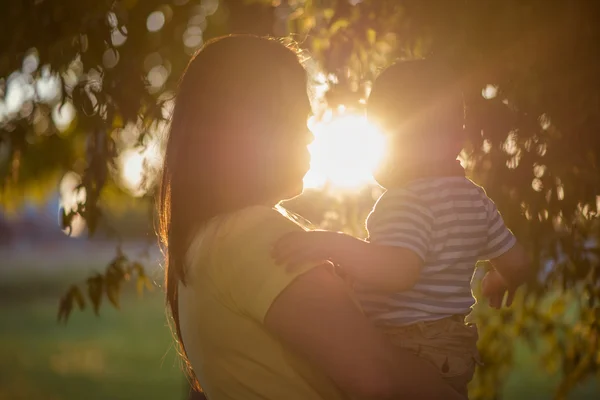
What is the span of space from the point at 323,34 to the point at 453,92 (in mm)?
2038

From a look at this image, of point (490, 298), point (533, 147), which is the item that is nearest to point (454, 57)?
point (533, 147)

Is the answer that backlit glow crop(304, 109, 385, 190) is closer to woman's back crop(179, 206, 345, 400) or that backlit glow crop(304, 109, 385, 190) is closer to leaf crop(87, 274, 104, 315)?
woman's back crop(179, 206, 345, 400)

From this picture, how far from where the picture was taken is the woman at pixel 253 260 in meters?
1.64

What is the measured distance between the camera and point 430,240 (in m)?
2.36

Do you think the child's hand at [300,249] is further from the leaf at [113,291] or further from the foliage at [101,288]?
the leaf at [113,291]

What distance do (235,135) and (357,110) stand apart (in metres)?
2.68

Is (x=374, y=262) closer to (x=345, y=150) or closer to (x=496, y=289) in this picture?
(x=496, y=289)

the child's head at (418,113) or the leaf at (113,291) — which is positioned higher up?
the child's head at (418,113)

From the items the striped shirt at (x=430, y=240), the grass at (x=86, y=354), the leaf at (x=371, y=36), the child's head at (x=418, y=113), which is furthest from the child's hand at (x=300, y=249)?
the grass at (x=86, y=354)

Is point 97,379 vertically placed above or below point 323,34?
below

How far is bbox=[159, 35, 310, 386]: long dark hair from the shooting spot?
183cm

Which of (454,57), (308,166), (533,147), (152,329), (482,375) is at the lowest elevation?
(152,329)

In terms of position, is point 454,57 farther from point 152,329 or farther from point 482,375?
point 152,329

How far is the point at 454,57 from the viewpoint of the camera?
3697 millimetres
